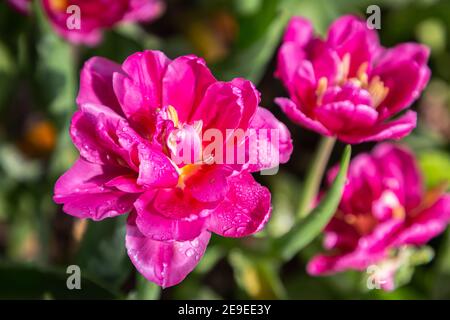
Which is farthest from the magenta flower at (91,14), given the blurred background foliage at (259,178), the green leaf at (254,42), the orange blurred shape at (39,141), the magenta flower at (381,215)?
the orange blurred shape at (39,141)

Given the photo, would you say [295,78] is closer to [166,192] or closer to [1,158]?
[166,192]

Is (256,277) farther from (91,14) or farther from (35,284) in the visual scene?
(91,14)

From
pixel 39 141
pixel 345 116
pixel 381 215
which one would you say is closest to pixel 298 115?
pixel 345 116

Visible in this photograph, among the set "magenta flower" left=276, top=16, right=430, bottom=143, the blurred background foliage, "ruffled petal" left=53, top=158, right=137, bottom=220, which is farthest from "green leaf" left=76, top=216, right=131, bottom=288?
"magenta flower" left=276, top=16, right=430, bottom=143

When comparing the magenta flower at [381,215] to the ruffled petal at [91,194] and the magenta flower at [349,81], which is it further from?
the ruffled petal at [91,194]

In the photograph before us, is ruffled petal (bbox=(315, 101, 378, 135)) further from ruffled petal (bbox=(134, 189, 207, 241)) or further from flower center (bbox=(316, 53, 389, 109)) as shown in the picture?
ruffled petal (bbox=(134, 189, 207, 241))
